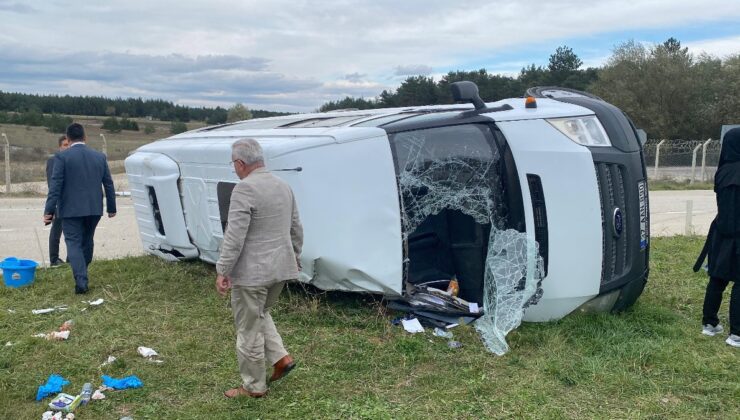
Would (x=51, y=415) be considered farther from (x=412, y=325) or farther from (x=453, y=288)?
(x=453, y=288)

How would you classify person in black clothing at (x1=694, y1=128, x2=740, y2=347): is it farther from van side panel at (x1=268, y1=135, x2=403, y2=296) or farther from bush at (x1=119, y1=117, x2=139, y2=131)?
bush at (x1=119, y1=117, x2=139, y2=131)

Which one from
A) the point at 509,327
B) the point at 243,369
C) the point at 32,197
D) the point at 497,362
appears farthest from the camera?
the point at 32,197

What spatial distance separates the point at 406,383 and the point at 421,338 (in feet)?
2.33

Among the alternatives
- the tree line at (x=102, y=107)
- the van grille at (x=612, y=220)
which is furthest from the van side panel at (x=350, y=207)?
the tree line at (x=102, y=107)

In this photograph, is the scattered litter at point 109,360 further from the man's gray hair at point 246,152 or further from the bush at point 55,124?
the bush at point 55,124

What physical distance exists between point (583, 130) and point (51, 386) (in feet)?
14.6

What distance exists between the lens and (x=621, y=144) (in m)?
5.45

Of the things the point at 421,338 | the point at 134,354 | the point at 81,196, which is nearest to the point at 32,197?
the point at 81,196

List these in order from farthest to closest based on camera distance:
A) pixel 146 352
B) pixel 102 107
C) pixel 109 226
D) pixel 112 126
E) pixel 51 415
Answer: pixel 102 107
pixel 112 126
pixel 109 226
pixel 146 352
pixel 51 415

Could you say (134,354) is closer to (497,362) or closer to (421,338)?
→ (421,338)

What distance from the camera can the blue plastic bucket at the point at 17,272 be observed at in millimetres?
6617

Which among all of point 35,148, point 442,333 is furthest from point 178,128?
point 442,333

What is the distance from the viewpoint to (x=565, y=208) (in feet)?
16.9

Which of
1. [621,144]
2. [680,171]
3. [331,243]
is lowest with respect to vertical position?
[680,171]
